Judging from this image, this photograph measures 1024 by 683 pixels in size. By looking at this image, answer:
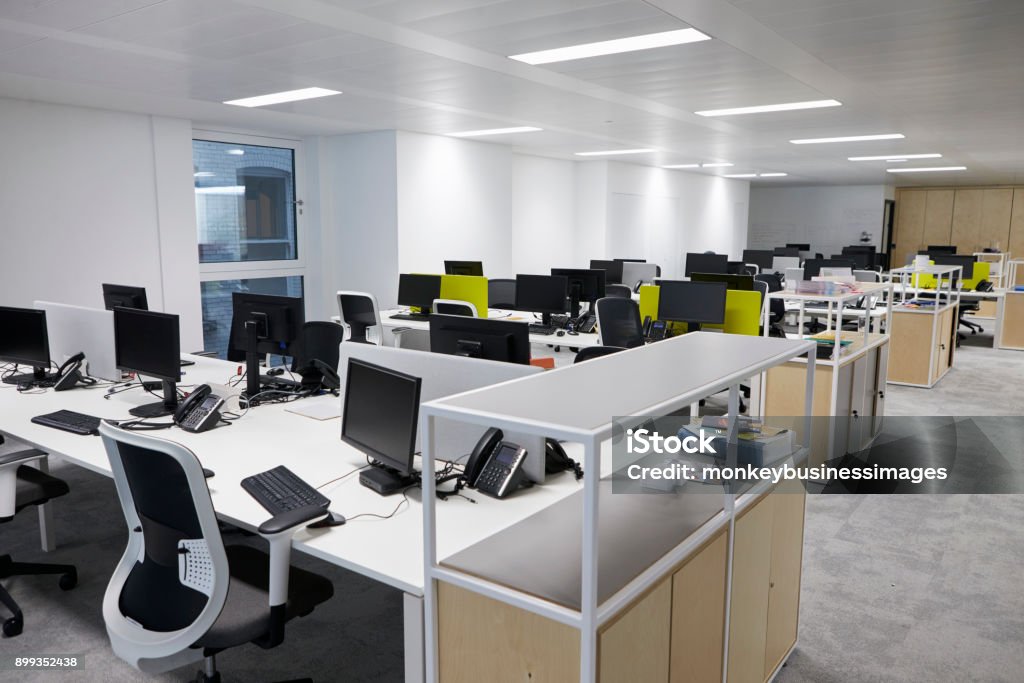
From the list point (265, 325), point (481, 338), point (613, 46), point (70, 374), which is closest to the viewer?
point (481, 338)

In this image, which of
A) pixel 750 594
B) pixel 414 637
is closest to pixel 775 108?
pixel 750 594

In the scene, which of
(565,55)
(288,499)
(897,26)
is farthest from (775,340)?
(565,55)

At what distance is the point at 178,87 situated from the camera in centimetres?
584

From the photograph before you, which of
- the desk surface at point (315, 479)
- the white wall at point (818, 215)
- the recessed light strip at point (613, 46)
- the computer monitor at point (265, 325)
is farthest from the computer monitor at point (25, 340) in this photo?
the white wall at point (818, 215)

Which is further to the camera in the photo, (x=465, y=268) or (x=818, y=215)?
(x=818, y=215)

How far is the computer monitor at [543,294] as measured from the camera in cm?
651

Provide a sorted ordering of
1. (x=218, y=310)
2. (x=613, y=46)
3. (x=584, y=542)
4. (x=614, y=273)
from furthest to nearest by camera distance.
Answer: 1. (x=614, y=273)
2. (x=218, y=310)
3. (x=613, y=46)
4. (x=584, y=542)

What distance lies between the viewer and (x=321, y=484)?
2.47 meters

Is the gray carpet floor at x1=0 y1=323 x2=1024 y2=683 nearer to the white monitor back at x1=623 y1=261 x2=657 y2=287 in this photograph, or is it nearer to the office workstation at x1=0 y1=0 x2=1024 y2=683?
the office workstation at x1=0 y1=0 x2=1024 y2=683

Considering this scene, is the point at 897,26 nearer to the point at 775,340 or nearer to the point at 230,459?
the point at 775,340

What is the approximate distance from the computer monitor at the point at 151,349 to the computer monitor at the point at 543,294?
3539mm

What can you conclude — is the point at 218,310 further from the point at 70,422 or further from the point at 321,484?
the point at 321,484

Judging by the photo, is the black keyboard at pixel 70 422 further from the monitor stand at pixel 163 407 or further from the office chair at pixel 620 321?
the office chair at pixel 620 321

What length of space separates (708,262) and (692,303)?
6131 millimetres
